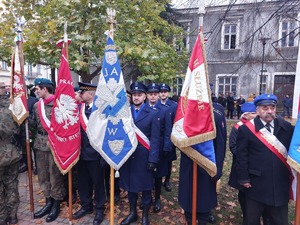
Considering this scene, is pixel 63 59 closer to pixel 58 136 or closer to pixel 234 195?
pixel 58 136

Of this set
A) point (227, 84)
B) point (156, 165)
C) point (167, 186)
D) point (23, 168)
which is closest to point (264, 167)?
point (156, 165)

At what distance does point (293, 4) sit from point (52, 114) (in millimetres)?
5678

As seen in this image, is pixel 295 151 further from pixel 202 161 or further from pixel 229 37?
pixel 229 37

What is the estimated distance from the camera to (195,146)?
10.3 feet

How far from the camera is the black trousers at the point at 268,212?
305 centimetres

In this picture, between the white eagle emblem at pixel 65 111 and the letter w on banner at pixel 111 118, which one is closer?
the letter w on banner at pixel 111 118

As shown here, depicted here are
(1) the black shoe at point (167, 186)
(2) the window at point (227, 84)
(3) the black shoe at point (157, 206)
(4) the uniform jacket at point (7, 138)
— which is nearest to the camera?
(4) the uniform jacket at point (7, 138)

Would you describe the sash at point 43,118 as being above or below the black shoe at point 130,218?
above

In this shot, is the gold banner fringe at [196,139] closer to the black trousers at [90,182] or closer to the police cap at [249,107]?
the police cap at [249,107]

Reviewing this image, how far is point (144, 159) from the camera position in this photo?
12.6ft

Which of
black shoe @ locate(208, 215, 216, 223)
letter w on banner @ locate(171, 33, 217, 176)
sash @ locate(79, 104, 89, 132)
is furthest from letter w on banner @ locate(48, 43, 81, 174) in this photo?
black shoe @ locate(208, 215, 216, 223)

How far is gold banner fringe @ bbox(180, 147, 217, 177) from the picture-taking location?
307 centimetres

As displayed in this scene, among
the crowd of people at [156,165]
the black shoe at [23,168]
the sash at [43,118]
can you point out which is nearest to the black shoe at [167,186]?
the crowd of people at [156,165]

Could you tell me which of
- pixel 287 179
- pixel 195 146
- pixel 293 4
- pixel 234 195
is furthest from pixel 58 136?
pixel 293 4
